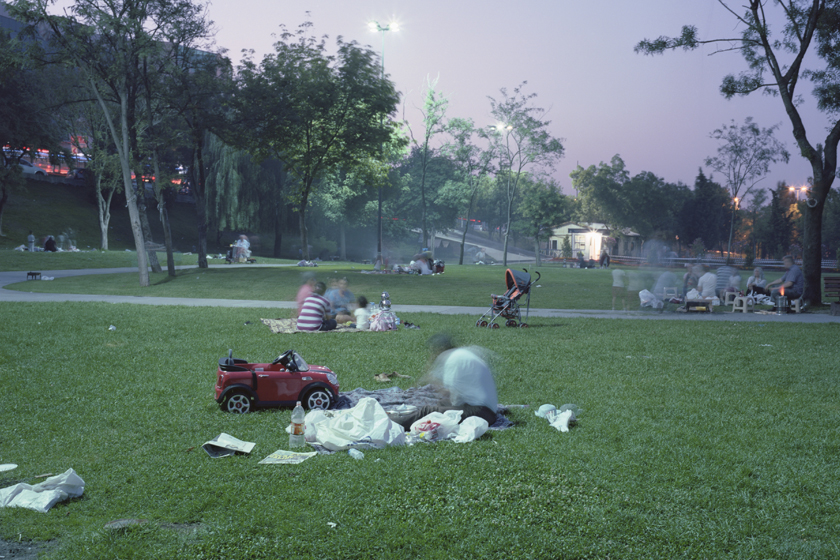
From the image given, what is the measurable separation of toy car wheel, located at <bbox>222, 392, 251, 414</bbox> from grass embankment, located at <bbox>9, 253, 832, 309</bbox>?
40.3 feet

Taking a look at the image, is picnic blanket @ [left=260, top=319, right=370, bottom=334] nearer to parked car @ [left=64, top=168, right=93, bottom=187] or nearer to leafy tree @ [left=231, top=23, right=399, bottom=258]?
leafy tree @ [left=231, top=23, right=399, bottom=258]

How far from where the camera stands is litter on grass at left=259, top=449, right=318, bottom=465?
198 inches

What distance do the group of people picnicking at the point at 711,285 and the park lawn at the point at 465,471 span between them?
8.67 m

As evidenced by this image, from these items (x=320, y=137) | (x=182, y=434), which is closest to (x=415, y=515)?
(x=182, y=434)

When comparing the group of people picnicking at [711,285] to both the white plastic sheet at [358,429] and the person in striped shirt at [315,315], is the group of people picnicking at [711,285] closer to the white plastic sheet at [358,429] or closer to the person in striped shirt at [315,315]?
the person in striped shirt at [315,315]

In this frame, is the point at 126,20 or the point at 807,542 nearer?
the point at 807,542

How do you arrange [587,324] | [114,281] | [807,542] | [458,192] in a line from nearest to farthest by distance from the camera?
[807,542] → [587,324] → [114,281] → [458,192]

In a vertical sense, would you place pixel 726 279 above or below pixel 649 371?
above

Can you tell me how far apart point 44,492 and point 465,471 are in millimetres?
3043

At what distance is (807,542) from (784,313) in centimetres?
1556

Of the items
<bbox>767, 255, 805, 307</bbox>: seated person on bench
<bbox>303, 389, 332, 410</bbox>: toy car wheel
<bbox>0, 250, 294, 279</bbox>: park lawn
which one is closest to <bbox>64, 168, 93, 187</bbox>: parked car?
<bbox>0, 250, 294, 279</bbox>: park lawn

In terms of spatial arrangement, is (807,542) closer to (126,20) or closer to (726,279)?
(726,279)

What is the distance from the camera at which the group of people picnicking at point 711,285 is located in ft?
57.5

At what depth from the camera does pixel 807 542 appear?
12.4ft
